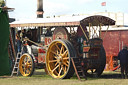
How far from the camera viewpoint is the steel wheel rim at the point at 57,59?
14.9 meters

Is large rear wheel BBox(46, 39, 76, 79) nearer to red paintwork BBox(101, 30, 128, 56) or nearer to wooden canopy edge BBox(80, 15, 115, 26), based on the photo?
wooden canopy edge BBox(80, 15, 115, 26)

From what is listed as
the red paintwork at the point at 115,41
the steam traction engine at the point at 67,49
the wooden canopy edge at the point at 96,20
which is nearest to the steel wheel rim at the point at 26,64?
the steam traction engine at the point at 67,49

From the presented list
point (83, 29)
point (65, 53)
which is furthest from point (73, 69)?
point (83, 29)

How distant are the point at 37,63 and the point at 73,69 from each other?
2673 millimetres

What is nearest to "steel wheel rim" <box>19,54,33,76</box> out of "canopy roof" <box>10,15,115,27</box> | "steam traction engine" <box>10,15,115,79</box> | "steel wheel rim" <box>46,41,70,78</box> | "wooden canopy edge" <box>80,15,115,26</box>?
"steam traction engine" <box>10,15,115,79</box>

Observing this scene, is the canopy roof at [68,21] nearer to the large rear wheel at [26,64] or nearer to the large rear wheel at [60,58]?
the large rear wheel at [60,58]

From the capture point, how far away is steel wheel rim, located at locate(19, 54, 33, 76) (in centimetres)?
1639

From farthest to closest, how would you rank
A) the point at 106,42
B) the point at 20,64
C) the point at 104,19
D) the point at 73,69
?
the point at 106,42 < the point at 20,64 < the point at 104,19 < the point at 73,69

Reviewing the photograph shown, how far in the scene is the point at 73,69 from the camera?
14.5 metres

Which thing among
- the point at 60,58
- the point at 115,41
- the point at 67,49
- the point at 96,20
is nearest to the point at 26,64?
the point at 60,58

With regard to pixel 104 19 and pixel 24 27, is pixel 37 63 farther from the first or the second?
pixel 104 19

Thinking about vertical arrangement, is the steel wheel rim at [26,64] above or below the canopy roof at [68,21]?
below

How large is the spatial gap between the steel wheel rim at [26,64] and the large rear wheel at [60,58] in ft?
3.65

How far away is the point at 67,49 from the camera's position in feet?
Result: 47.5
